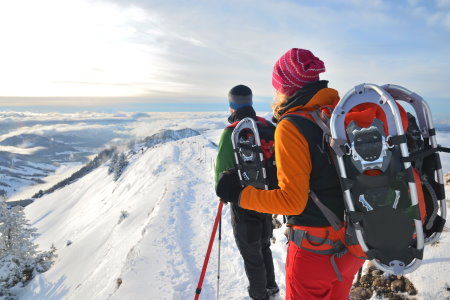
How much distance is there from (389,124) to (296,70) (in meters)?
1.02

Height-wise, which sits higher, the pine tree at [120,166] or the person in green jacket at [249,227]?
the person in green jacket at [249,227]

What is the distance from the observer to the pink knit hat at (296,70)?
8.76 feet

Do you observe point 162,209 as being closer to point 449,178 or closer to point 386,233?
point 449,178

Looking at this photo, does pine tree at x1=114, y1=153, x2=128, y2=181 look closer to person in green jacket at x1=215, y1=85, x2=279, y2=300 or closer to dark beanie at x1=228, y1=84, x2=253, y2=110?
person in green jacket at x1=215, y1=85, x2=279, y2=300

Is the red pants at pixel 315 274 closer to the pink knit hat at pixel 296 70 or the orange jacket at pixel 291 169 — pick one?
the orange jacket at pixel 291 169

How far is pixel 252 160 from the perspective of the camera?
13.0 ft

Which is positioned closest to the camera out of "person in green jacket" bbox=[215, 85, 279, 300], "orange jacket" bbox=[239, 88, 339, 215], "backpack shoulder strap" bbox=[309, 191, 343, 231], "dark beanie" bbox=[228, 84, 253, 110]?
"orange jacket" bbox=[239, 88, 339, 215]

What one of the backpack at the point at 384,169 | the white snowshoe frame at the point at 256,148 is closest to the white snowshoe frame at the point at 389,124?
the backpack at the point at 384,169

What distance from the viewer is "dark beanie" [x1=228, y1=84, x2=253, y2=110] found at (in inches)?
187

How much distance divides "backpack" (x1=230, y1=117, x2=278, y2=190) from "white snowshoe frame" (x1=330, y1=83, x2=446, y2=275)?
1716mm

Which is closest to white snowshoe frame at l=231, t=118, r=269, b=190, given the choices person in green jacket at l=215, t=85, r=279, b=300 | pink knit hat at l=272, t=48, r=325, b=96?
person in green jacket at l=215, t=85, r=279, b=300

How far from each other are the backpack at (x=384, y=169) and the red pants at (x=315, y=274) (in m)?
0.43

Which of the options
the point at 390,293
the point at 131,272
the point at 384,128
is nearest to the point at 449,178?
the point at 390,293

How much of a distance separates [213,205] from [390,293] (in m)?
10.8
